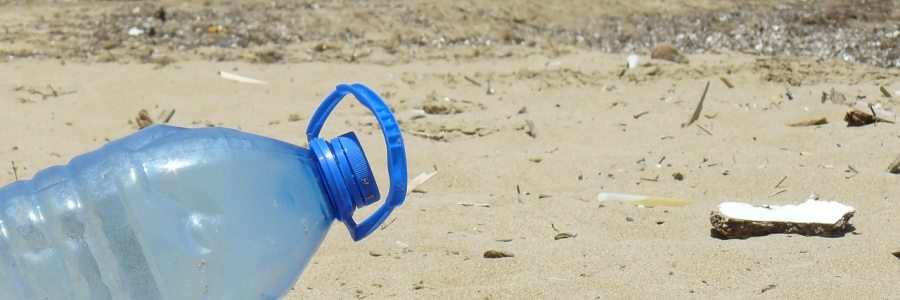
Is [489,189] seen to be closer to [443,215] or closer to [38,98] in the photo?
[443,215]

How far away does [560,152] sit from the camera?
450 cm

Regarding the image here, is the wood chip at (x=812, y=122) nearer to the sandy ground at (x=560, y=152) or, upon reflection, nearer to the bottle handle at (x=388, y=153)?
the sandy ground at (x=560, y=152)

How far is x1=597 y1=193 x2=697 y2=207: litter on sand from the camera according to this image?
3.80 m

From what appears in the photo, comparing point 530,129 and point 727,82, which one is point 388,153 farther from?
point 727,82

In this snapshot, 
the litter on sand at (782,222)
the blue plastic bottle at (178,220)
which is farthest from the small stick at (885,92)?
the blue plastic bottle at (178,220)

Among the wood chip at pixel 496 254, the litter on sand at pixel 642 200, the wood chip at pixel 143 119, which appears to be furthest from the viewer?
the wood chip at pixel 143 119

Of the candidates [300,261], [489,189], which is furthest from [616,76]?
[300,261]

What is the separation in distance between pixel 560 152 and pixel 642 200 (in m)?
0.70

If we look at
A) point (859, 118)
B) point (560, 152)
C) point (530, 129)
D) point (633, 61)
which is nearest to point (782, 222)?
point (560, 152)

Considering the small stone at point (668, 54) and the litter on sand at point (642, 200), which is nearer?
the litter on sand at point (642, 200)

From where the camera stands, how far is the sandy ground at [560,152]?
311 centimetres

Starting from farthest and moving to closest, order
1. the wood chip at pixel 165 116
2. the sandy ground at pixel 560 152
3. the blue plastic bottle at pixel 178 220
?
the wood chip at pixel 165 116 → the sandy ground at pixel 560 152 → the blue plastic bottle at pixel 178 220

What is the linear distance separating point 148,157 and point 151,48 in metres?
4.30

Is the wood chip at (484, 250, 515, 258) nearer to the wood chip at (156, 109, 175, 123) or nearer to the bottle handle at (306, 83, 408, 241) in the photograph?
the bottle handle at (306, 83, 408, 241)
